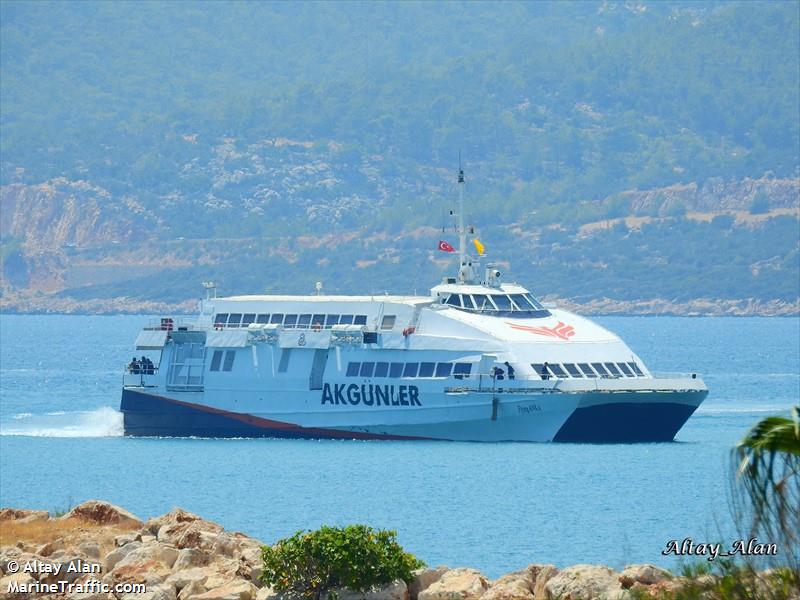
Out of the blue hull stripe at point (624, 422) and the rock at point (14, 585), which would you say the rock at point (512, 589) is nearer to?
the rock at point (14, 585)

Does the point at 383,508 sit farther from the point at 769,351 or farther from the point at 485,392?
the point at 769,351

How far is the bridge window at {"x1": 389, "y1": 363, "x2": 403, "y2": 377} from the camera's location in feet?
190

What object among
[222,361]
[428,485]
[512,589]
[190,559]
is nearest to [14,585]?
[190,559]

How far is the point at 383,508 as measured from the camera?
4559 cm

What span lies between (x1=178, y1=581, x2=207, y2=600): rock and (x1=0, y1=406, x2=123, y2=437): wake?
122ft

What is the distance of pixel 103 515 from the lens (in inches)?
1446

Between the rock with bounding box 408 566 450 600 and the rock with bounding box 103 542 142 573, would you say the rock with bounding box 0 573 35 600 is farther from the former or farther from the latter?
the rock with bounding box 408 566 450 600

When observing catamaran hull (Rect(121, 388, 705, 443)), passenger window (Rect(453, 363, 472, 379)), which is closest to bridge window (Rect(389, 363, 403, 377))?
catamaran hull (Rect(121, 388, 705, 443))

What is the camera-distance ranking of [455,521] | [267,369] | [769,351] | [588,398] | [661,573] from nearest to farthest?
[661,573] → [455,521] → [588,398] → [267,369] → [769,351]

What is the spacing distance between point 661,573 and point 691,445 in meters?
30.4

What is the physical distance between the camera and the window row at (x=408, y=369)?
57.0 m

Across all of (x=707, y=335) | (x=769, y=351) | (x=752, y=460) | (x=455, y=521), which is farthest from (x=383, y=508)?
(x=707, y=335)

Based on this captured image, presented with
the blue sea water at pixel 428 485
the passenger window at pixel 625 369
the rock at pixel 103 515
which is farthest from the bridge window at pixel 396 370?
the rock at pixel 103 515

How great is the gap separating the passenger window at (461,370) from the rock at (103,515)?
20.8 meters
